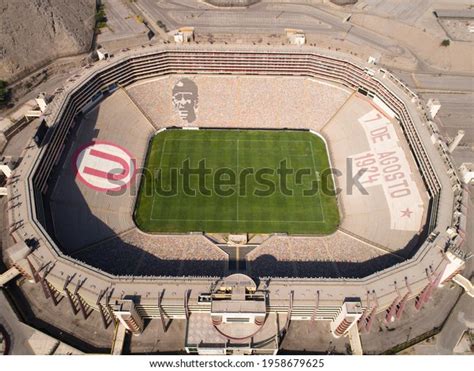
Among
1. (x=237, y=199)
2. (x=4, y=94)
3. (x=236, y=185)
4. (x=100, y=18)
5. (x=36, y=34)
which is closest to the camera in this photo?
(x=237, y=199)

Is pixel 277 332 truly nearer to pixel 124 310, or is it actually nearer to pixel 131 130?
pixel 124 310

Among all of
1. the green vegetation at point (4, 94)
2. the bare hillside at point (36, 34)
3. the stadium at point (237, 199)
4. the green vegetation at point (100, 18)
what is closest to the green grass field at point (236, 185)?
the stadium at point (237, 199)

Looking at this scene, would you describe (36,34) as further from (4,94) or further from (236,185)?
(236,185)

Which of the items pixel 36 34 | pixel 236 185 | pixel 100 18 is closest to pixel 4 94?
pixel 36 34

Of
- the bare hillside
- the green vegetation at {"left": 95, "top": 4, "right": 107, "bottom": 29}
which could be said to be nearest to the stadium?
the bare hillside

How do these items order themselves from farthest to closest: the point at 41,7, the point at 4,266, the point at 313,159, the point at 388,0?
the point at 388,0 < the point at 41,7 < the point at 313,159 < the point at 4,266
